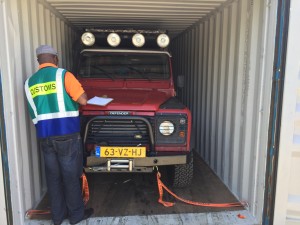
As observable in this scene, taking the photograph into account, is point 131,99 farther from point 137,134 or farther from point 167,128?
point 167,128

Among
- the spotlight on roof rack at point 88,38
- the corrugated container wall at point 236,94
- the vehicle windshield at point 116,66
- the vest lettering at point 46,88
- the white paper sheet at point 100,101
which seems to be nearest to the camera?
the vest lettering at point 46,88

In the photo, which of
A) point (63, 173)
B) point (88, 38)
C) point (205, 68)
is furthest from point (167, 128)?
point (205, 68)

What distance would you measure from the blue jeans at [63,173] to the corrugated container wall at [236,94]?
1.89m

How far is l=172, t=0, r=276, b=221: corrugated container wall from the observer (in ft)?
10.1

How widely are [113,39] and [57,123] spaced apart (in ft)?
6.26

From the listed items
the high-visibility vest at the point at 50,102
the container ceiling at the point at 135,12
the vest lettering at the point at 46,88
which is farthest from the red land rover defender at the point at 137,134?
the container ceiling at the point at 135,12

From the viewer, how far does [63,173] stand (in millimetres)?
2922

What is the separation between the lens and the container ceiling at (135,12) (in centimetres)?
393

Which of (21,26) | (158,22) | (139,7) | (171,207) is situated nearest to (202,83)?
(158,22)

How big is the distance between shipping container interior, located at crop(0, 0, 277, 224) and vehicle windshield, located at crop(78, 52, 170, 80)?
508mm

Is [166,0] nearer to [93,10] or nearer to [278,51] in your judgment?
[93,10]

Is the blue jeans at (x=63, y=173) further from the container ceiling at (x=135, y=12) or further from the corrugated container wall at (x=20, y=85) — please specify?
the container ceiling at (x=135, y=12)

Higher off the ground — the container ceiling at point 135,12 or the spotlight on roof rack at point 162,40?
the container ceiling at point 135,12

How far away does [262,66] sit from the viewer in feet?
9.96
